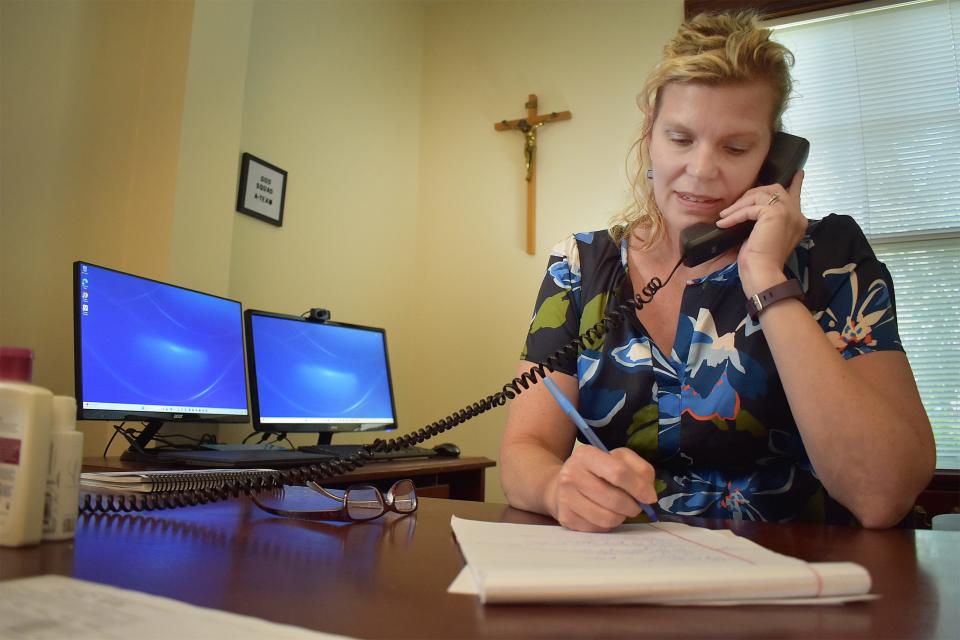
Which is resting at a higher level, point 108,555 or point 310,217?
point 310,217

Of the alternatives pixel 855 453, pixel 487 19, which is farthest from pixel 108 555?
pixel 487 19

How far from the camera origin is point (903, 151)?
282 cm

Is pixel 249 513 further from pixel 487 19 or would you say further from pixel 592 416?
pixel 487 19

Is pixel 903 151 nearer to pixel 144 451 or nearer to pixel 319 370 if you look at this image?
pixel 319 370

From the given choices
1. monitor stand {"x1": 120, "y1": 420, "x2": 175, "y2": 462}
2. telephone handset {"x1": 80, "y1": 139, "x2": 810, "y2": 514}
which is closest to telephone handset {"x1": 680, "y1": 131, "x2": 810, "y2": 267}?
telephone handset {"x1": 80, "y1": 139, "x2": 810, "y2": 514}

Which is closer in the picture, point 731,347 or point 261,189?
point 731,347

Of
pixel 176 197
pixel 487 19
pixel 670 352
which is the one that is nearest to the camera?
pixel 670 352

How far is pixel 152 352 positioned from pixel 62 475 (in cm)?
116

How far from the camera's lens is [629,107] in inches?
122

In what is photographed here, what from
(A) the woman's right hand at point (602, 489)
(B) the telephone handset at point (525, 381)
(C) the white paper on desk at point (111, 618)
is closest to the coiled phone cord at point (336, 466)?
(B) the telephone handset at point (525, 381)

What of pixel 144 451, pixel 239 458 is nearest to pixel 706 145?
pixel 239 458

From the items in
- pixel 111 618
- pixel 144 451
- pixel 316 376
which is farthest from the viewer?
pixel 316 376

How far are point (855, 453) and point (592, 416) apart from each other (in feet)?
1.25

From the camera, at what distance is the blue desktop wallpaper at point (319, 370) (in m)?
2.08
